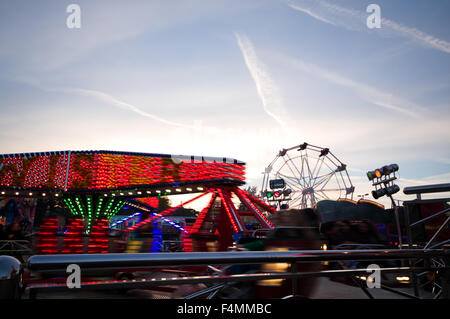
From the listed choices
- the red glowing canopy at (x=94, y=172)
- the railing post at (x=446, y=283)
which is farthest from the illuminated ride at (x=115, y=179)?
the railing post at (x=446, y=283)

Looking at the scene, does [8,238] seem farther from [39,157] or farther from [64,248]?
[39,157]

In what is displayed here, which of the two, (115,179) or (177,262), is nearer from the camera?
(177,262)

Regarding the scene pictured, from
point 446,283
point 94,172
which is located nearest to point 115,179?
point 94,172

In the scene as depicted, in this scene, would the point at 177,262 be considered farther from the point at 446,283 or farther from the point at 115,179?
the point at 115,179

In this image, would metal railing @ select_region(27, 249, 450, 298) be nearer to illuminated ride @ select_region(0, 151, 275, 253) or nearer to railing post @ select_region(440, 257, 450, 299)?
railing post @ select_region(440, 257, 450, 299)

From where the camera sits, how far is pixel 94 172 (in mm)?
37312

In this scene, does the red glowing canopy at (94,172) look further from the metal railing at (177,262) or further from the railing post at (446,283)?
the metal railing at (177,262)

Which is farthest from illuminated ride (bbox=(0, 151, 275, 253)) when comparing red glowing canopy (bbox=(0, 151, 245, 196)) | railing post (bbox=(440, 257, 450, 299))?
railing post (bbox=(440, 257, 450, 299))

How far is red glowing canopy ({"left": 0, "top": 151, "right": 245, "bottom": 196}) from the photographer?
35688mm

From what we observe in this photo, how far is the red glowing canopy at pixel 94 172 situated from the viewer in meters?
35.7
